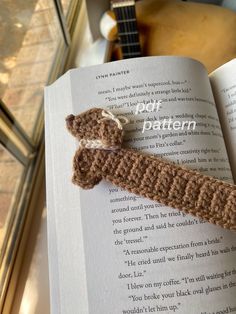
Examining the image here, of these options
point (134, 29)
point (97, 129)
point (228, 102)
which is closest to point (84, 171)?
point (97, 129)

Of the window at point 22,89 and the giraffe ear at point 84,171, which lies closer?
the giraffe ear at point 84,171

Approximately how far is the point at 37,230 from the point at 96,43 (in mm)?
300

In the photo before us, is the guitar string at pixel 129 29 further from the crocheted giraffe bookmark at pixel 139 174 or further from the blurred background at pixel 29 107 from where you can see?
the crocheted giraffe bookmark at pixel 139 174

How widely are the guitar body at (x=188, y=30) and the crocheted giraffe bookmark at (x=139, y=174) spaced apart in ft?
0.70

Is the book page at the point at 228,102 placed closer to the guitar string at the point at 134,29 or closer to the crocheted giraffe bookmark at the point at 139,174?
the crocheted giraffe bookmark at the point at 139,174

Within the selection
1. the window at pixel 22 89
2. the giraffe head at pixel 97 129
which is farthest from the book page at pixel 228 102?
the window at pixel 22 89

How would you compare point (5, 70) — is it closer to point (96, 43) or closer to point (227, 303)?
point (96, 43)

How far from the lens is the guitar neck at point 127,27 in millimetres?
495

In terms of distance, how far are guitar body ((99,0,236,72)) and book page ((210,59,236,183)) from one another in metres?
0.11

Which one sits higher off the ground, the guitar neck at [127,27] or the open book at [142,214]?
the guitar neck at [127,27]

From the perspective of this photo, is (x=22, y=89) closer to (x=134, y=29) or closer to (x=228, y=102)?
(x=134, y=29)

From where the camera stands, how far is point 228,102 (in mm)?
363

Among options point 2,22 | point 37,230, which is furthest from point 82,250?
point 2,22

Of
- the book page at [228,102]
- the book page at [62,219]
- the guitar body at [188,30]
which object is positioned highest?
the guitar body at [188,30]
